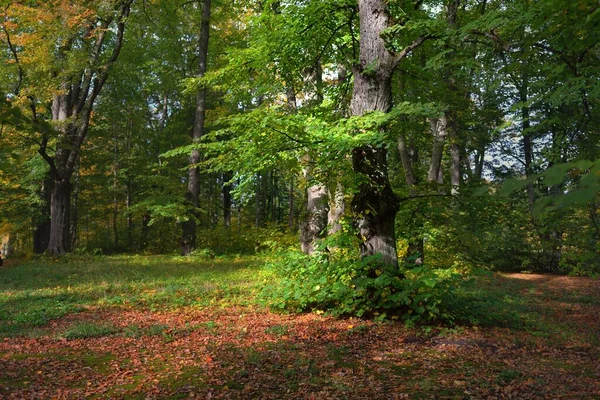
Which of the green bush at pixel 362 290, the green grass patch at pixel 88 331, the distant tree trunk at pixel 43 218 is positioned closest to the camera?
the green grass patch at pixel 88 331

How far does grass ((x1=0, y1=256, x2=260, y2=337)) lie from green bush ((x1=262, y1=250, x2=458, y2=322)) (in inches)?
62.7

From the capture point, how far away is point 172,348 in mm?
5188

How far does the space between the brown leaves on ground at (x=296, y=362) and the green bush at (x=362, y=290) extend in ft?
0.99

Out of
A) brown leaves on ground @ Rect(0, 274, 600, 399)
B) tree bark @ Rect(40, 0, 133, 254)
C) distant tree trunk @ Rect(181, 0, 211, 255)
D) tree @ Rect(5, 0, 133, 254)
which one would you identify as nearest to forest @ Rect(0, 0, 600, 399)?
brown leaves on ground @ Rect(0, 274, 600, 399)

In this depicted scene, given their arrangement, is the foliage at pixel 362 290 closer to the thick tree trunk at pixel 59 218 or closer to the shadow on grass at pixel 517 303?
the shadow on grass at pixel 517 303

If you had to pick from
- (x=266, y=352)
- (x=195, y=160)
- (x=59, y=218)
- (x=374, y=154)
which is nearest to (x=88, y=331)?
(x=266, y=352)

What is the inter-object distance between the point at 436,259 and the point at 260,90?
6.95 meters

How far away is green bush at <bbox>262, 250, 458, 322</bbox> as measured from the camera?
5965 mm

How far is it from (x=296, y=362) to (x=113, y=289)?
258 inches

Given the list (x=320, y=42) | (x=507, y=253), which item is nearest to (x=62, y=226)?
(x=320, y=42)

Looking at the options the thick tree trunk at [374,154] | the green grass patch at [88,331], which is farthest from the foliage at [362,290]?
the green grass patch at [88,331]

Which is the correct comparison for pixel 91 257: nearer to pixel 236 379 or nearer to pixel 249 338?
pixel 249 338

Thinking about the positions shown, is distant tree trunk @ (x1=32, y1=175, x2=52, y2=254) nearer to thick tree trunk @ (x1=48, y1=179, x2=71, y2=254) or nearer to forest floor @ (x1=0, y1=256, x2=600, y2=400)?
thick tree trunk @ (x1=48, y1=179, x2=71, y2=254)

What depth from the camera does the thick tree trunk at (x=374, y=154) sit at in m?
6.38
